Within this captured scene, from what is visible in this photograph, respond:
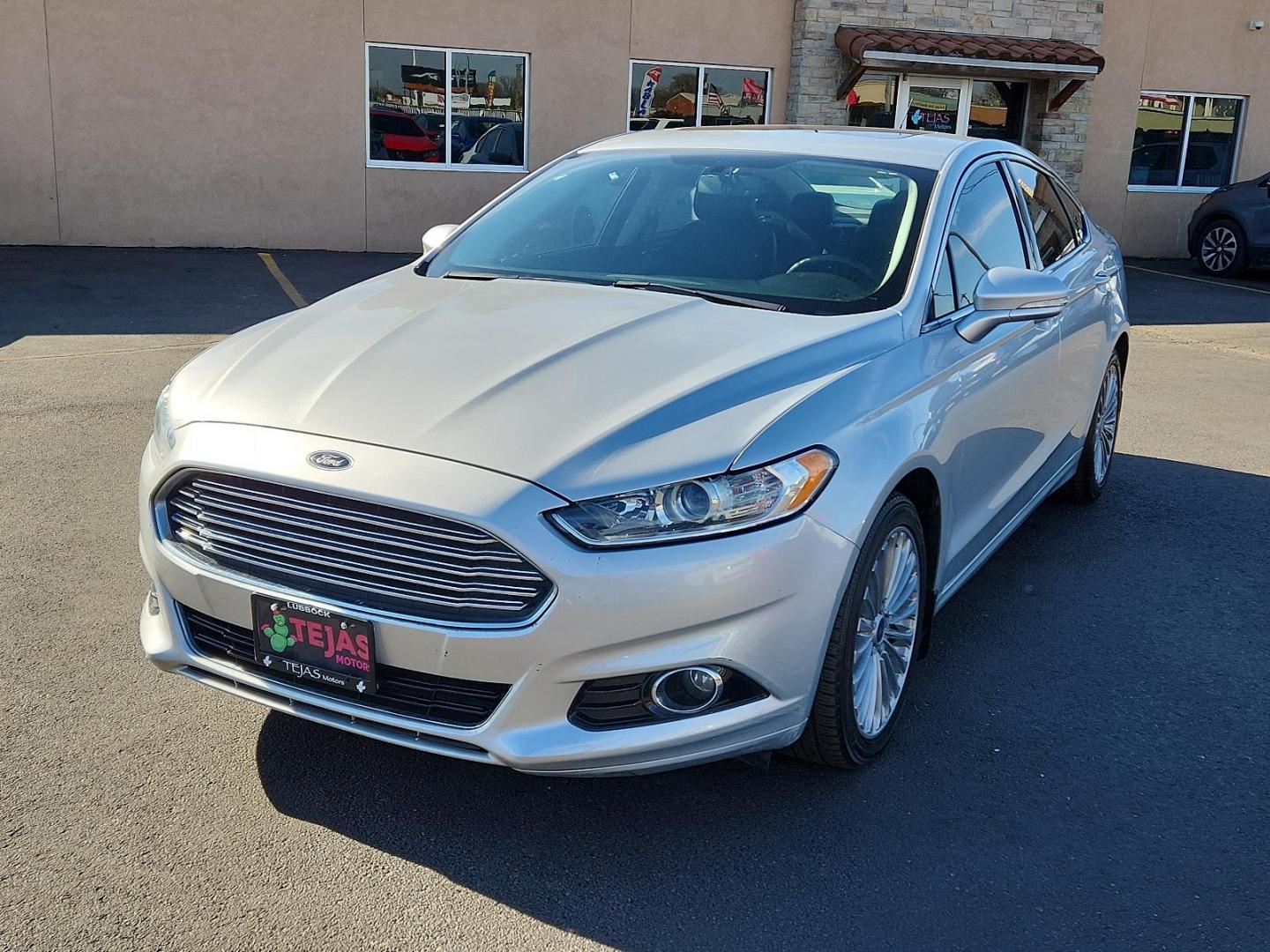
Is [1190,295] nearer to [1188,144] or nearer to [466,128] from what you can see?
[1188,144]

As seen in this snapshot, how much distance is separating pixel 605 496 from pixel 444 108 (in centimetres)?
1371

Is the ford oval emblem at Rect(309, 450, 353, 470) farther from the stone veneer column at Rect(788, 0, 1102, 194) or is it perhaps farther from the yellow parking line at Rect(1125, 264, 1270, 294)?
the yellow parking line at Rect(1125, 264, 1270, 294)

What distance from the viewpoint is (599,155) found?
194 inches

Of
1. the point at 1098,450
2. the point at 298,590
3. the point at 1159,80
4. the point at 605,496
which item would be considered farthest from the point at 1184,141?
the point at 298,590

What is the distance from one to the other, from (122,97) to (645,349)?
13152 millimetres

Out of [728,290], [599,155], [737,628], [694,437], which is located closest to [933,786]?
[737,628]

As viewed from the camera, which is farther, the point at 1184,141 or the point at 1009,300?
the point at 1184,141

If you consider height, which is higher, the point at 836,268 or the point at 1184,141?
the point at 1184,141

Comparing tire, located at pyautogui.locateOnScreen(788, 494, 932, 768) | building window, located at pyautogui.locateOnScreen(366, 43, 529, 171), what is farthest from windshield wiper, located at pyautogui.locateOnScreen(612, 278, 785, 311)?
building window, located at pyautogui.locateOnScreen(366, 43, 529, 171)

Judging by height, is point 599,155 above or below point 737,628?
above

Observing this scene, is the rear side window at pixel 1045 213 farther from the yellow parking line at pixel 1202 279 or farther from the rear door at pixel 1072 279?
the yellow parking line at pixel 1202 279

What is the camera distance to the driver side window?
4.00m

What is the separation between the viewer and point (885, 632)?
3.50 meters

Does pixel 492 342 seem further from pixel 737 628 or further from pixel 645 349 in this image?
pixel 737 628
